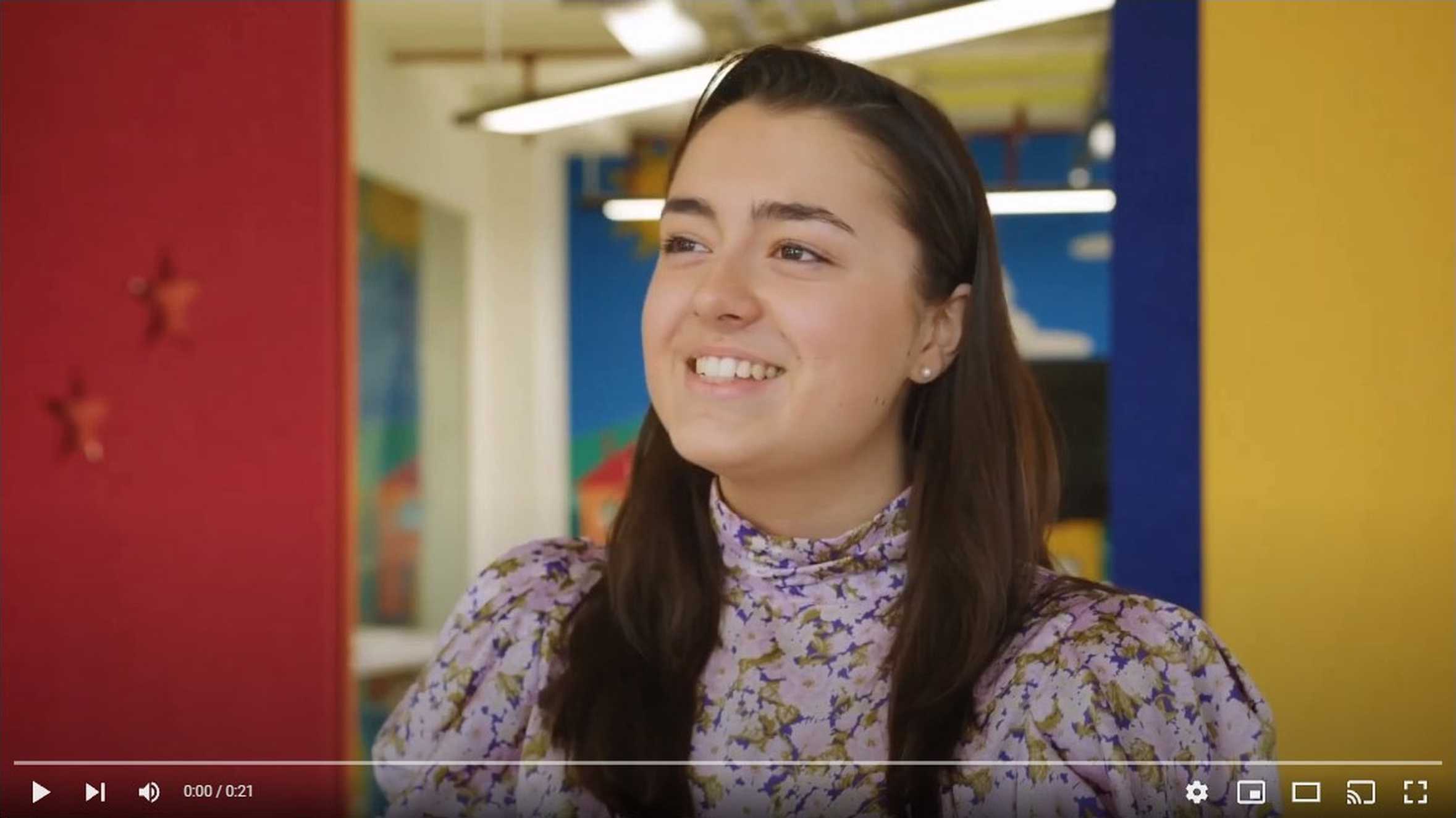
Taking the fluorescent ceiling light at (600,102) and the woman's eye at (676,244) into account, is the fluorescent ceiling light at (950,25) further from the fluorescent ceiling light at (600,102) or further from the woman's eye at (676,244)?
the woman's eye at (676,244)

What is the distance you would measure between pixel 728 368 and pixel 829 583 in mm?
194

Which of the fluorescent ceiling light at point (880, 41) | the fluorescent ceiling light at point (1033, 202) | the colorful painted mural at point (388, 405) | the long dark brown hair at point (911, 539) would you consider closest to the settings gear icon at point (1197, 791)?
the long dark brown hair at point (911, 539)

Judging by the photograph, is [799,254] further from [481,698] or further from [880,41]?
[880,41]

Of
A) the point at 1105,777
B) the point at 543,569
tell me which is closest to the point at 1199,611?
the point at 1105,777

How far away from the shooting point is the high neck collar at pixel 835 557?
1163 mm

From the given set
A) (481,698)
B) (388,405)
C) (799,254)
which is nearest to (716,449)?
(799,254)

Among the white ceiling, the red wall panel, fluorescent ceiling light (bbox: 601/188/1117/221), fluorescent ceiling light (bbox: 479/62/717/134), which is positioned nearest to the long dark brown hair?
the red wall panel

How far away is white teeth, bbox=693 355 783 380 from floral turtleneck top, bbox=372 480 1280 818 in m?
0.13

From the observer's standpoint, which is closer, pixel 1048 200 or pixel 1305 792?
pixel 1305 792

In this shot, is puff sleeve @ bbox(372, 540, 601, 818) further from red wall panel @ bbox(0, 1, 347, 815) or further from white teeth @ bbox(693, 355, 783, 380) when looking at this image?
red wall panel @ bbox(0, 1, 347, 815)

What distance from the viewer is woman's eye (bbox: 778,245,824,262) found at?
113 cm

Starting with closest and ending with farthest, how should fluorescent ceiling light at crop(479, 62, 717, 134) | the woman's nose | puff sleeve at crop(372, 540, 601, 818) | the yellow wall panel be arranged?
1. the woman's nose
2. puff sleeve at crop(372, 540, 601, 818)
3. the yellow wall panel
4. fluorescent ceiling light at crop(479, 62, 717, 134)

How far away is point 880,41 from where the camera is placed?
248 cm

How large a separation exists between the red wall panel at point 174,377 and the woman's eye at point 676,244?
1.23 m
